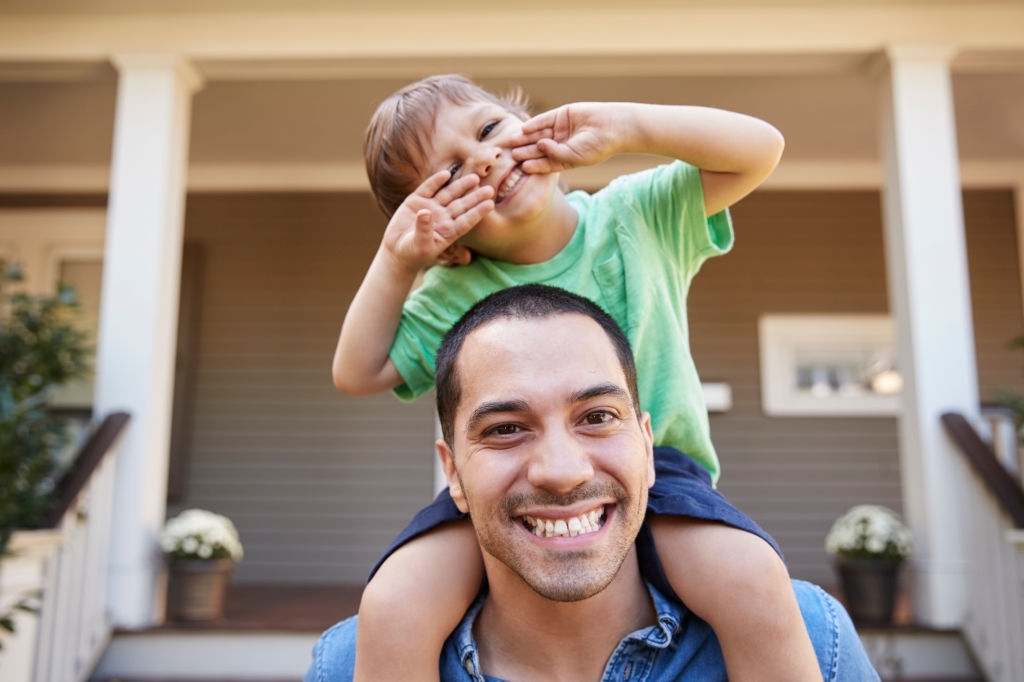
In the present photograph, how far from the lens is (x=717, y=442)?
19.9ft

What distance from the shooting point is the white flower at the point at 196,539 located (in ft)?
13.9

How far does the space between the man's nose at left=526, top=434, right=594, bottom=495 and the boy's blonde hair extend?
634 mm

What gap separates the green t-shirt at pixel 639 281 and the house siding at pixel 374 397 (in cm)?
454

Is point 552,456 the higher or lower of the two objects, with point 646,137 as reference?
lower

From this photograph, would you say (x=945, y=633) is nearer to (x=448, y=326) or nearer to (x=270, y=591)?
(x=448, y=326)

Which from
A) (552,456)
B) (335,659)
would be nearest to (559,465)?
(552,456)

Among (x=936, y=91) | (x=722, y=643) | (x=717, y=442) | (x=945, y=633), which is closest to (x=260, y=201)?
(x=717, y=442)

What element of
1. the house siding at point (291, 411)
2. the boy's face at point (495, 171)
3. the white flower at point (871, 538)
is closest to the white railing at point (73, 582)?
the house siding at point (291, 411)

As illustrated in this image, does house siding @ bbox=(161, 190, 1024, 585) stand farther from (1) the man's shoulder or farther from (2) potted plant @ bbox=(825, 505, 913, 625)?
(1) the man's shoulder

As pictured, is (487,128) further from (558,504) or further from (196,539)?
(196,539)

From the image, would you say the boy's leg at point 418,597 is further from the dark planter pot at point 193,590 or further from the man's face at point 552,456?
the dark planter pot at point 193,590

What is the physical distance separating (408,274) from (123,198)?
332 cm

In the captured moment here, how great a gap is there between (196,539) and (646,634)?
11.5ft

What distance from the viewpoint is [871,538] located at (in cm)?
413
